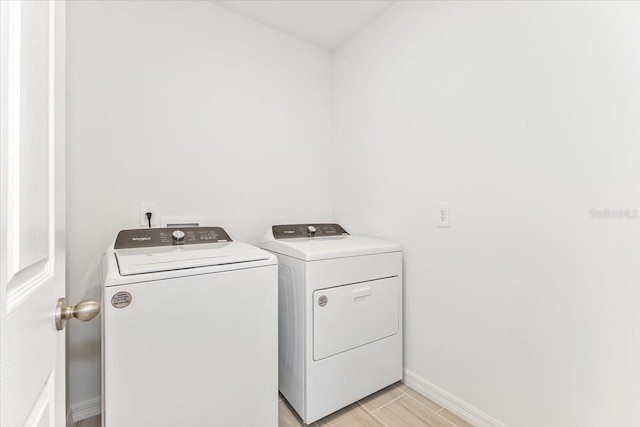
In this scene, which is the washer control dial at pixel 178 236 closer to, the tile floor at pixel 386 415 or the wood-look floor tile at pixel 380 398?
the tile floor at pixel 386 415

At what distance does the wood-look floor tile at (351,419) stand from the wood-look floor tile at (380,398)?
0.05 m

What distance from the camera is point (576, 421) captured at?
3.71 ft

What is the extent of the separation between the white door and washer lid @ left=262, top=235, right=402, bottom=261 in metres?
1.00

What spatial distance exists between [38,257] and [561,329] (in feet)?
5.30

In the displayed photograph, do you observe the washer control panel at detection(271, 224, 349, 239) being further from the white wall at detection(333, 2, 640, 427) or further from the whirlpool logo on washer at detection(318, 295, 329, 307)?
the whirlpool logo on washer at detection(318, 295, 329, 307)

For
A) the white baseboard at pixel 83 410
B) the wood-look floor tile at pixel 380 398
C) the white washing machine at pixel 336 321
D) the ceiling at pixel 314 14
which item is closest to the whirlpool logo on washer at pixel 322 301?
the white washing machine at pixel 336 321

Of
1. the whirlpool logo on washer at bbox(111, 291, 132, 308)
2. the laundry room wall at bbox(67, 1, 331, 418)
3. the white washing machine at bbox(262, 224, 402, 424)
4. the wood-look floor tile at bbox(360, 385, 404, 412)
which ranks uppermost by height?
the laundry room wall at bbox(67, 1, 331, 418)

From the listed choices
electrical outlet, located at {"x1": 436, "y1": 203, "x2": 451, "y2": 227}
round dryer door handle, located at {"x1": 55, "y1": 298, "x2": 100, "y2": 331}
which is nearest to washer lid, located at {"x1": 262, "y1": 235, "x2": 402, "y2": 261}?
electrical outlet, located at {"x1": 436, "y1": 203, "x2": 451, "y2": 227}

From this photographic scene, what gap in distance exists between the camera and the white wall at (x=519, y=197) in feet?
3.44

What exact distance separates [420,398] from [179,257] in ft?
4.90

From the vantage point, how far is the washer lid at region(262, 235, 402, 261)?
1469 millimetres

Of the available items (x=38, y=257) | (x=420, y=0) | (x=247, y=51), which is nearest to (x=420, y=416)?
(x=38, y=257)

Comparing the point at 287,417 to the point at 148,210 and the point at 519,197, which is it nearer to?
the point at 148,210

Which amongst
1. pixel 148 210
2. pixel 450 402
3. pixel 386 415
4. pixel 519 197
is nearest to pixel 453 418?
pixel 450 402
